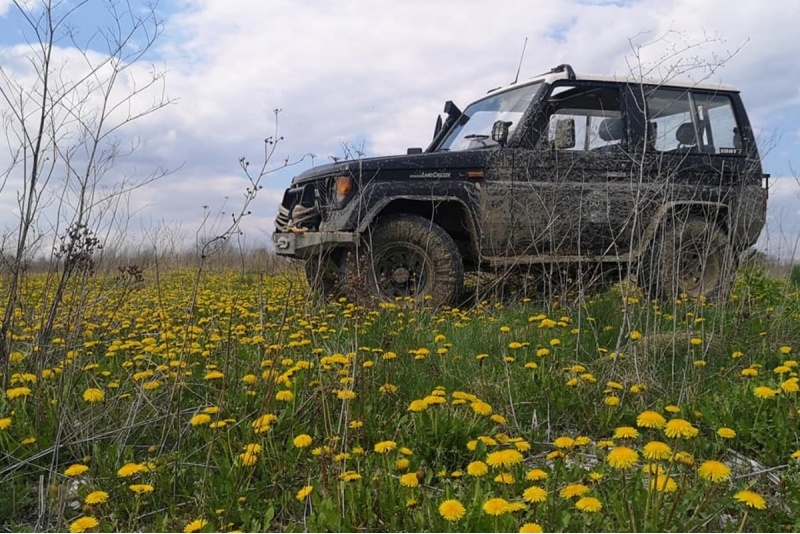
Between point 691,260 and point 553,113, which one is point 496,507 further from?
point 691,260

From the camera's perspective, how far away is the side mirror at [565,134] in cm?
583

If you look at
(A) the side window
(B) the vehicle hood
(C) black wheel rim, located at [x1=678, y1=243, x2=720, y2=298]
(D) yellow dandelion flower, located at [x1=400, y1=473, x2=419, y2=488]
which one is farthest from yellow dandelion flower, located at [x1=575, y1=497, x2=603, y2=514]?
(C) black wheel rim, located at [x1=678, y1=243, x2=720, y2=298]

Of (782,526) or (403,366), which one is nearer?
(782,526)

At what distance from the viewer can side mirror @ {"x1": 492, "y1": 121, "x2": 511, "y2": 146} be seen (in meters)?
5.93

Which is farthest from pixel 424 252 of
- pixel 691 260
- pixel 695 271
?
pixel 695 271

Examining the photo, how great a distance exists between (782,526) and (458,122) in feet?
18.8

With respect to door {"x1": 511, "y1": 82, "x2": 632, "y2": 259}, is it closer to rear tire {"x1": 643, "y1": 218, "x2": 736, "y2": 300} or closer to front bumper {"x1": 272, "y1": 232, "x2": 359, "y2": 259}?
rear tire {"x1": 643, "y1": 218, "x2": 736, "y2": 300}

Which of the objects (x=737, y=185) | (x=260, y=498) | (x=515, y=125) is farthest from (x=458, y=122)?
(x=260, y=498)

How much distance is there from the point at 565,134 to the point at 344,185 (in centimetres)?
211

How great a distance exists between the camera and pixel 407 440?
265 centimetres

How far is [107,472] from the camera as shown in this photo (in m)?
2.40

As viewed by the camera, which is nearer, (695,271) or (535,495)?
(535,495)

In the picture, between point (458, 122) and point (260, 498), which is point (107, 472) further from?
point (458, 122)

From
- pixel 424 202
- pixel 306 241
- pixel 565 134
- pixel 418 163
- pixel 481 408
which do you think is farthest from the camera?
pixel 424 202
